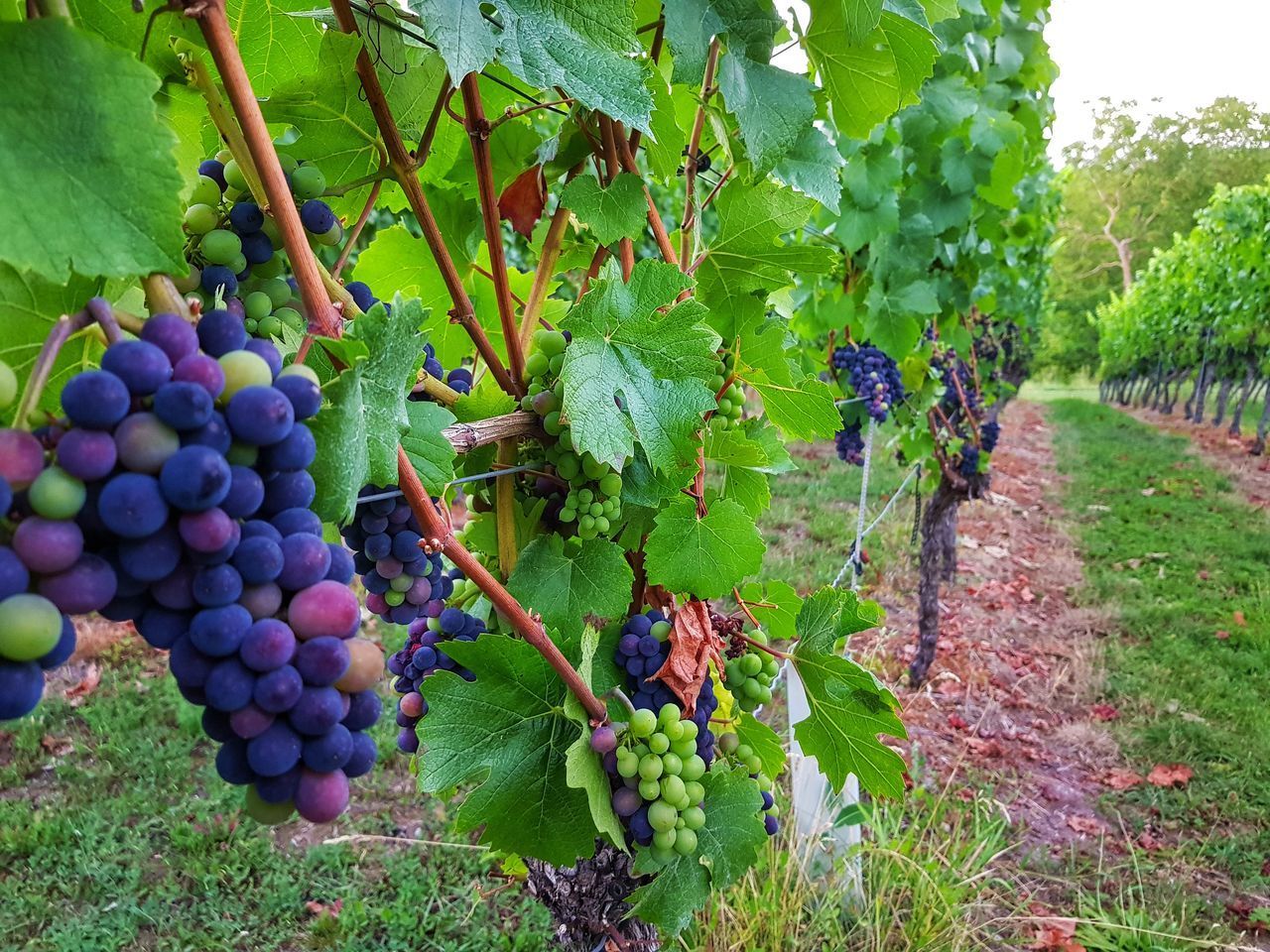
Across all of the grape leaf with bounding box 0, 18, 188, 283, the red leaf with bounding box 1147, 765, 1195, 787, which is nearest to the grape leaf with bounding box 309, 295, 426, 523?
the grape leaf with bounding box 0, 18, 188, 283

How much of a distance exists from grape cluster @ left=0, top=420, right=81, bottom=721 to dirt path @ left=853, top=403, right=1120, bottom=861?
3.76m

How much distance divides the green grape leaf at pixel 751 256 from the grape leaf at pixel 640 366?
30 cm

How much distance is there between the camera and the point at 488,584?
935 mm

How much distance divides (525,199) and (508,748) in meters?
0.80

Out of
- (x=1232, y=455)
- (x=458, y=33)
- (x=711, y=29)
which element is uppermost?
(x=711, y=29)

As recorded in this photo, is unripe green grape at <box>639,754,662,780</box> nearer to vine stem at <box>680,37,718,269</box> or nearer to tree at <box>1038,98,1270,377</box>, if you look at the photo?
vine stem at <box>680,37,718,269</box>

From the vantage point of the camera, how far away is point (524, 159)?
4.32 ft

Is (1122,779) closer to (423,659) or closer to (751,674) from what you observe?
(751,674)

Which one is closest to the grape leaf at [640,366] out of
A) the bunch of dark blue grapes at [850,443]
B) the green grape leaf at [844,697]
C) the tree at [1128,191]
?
the green grape leaf at [844,697]

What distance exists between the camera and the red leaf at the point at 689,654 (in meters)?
1.16

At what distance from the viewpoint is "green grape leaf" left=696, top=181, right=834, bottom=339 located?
1.27 m

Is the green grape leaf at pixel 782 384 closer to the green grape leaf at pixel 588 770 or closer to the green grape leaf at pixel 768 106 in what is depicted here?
the green grape leaf at pixel 768 106

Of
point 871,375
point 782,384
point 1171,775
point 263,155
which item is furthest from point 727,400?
point 1171,775

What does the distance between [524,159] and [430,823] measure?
2.97 meters
